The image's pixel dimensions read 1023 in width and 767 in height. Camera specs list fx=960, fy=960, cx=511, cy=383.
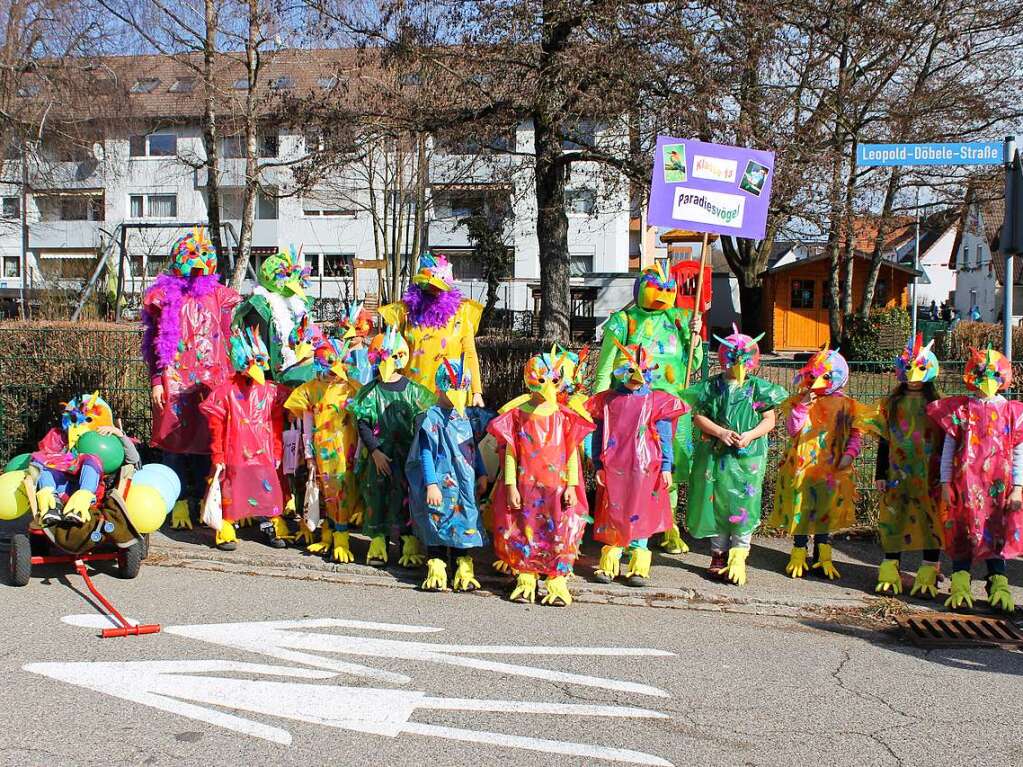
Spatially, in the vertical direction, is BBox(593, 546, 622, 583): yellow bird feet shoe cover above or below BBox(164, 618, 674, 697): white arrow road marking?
above

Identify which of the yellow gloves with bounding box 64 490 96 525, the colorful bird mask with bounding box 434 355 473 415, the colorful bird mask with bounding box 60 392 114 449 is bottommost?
the yellow gloves with bounding box 64 490 96 525

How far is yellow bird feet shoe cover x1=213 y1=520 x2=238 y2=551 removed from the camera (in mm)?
7043

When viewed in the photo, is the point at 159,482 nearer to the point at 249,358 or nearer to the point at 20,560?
the point at 20,560

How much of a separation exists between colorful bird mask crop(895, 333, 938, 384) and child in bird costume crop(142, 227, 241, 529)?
4.99 m

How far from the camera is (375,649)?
16.6 ft

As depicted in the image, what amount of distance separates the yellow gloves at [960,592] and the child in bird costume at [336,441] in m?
3.93

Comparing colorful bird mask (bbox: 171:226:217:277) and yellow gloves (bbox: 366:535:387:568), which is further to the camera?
colorful bird mask (bbox: 171:226:217:277)

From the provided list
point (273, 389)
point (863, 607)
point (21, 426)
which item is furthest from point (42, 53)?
point (863, 607)

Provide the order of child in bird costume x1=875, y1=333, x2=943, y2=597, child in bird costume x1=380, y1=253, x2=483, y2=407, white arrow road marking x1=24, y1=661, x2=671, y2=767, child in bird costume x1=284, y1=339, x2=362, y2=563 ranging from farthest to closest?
1. child in bird costume x1=380, y1=253, x2=483, y2=407
2. child in bird costume x1=284, y1=339, x2=362, y2=563
3. child in bird costume x1=875, y1=333, x2=943, y2=597
4. white arrow road marking x1=24, y1=661, x2=671, y2=767

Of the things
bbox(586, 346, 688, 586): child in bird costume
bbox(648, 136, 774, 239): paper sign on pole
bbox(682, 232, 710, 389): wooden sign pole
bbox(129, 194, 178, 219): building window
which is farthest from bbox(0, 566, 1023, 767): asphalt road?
bbox(129, 194, 178, 219): building window

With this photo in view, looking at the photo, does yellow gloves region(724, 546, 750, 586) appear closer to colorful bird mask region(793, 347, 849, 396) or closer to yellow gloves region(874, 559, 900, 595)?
yellow gloves region(874, 559, 900, 595)

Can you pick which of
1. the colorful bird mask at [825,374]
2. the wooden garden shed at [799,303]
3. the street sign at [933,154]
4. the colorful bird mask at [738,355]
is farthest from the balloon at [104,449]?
the wooden garden shed at [799,303]

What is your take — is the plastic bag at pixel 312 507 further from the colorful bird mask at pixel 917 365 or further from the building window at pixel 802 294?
the building window at pixel 802 294

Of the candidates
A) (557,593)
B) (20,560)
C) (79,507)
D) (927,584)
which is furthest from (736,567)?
(20,560)
